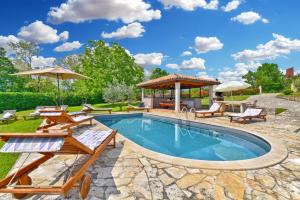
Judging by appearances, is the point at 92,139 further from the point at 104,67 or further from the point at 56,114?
the point at 104,67

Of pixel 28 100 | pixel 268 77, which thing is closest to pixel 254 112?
pixel 28 100

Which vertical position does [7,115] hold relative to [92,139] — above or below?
below

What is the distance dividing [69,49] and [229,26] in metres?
34.6

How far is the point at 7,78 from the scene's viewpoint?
31.2 metres

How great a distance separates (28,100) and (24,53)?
16.1 metres

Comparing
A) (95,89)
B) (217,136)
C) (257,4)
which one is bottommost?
(217,136)

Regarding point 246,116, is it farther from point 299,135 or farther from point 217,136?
point 299,135

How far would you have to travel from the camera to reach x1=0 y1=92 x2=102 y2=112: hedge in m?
20.4

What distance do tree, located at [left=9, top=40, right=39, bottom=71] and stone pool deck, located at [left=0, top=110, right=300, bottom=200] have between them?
36.6 metres

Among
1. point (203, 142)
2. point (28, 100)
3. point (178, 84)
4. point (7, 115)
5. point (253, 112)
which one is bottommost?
point (203, 142)

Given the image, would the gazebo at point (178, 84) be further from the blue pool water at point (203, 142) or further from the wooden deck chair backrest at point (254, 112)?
the wooden deck chair backrest at point (254, 112)

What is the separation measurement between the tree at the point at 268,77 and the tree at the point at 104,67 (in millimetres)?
33699

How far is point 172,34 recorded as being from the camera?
2148 centimetres

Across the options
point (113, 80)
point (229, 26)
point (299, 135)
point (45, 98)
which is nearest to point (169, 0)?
point (229, 26)
